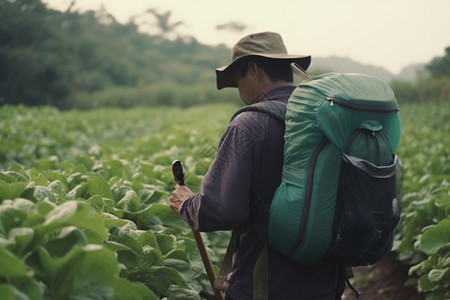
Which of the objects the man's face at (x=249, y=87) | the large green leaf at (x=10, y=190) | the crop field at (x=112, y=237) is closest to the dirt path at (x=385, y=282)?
the crop field at (x=112, y=237)

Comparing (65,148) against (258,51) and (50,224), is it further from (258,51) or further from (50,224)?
(50,224)

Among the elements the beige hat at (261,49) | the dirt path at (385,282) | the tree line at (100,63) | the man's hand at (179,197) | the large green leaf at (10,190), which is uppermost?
the beige hat at (261,49)

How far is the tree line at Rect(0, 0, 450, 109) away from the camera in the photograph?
44062 millimetres

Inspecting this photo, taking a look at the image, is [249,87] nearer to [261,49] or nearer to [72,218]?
[261,49]

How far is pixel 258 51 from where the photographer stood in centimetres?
293

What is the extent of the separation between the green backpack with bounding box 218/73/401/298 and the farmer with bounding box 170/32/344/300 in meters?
0.13

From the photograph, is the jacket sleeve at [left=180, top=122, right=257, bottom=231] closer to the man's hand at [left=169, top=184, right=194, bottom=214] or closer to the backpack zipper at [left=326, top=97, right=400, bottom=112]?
the man's hand at [left=169, top=184, right=194, bottom=214]

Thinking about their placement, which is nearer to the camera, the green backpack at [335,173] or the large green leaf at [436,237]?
the green backpack at [335,173]

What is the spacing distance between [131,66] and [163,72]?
15721 mm

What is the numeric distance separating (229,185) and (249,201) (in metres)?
0.14

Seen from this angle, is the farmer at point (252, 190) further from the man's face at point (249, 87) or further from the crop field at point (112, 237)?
the crop field at point (112, 237)

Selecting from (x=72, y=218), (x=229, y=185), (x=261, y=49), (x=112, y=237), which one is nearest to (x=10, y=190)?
(x=112, y=237)

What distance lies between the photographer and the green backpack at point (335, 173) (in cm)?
243

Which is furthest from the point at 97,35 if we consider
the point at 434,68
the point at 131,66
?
the point at 434,68
